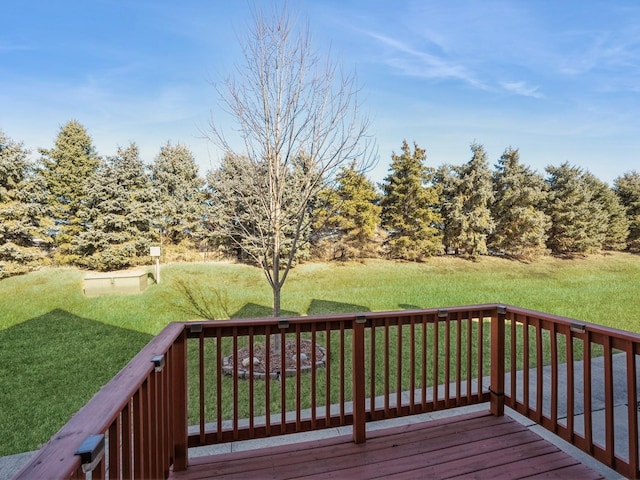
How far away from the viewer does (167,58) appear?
7008mm

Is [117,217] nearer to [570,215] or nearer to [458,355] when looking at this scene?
[458,355]

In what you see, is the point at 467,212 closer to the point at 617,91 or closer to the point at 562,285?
the point at 562,285

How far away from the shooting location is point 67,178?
40.4 feet

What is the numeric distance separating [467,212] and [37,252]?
56.5 feet

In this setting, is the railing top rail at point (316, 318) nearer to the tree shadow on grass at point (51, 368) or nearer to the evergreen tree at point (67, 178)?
the tree shadow on grass at point (51, 368)

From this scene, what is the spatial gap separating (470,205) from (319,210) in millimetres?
9284

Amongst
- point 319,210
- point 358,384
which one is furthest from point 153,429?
point 319,210

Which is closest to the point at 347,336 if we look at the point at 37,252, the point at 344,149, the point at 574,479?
the point at 344,149

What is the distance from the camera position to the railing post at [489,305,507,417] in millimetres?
2633

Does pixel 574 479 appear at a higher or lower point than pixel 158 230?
lower

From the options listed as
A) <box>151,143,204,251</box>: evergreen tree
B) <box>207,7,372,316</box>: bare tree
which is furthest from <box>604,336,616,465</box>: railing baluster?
<box>151,143,204,251</box>: evergreen tree

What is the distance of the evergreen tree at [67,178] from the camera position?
1188cm

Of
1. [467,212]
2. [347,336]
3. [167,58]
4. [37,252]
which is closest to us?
[347,336]

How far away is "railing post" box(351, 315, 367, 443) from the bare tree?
8.44 feet
